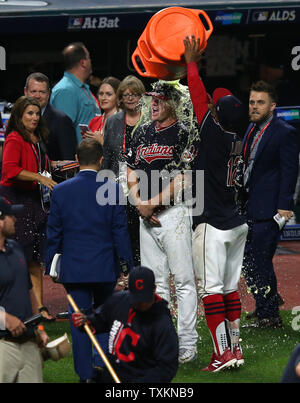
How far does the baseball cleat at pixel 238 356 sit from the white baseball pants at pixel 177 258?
0.32 meters

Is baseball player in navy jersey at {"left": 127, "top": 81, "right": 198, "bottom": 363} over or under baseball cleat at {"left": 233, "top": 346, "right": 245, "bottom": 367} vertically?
over

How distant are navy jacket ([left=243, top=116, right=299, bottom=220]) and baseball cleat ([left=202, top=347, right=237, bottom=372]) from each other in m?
1.77

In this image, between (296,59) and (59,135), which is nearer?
(59,135)

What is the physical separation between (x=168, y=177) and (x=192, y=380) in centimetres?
150

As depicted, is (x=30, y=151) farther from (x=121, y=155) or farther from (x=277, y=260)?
(x=277, y=260)

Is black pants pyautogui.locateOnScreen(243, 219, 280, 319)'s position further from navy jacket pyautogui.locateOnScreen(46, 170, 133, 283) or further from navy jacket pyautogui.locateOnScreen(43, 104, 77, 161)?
navy jacket pyautogui.locateOnScreen(46, 170, 133, 283)

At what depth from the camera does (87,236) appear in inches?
255

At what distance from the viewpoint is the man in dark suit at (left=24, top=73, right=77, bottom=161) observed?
29.0 feet

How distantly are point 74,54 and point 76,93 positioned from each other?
46 centimetres

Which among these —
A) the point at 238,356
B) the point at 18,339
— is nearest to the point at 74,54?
the point at 238,356

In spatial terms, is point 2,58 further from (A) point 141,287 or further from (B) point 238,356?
→ (A) point 141,287

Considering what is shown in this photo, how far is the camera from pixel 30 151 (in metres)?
8.30

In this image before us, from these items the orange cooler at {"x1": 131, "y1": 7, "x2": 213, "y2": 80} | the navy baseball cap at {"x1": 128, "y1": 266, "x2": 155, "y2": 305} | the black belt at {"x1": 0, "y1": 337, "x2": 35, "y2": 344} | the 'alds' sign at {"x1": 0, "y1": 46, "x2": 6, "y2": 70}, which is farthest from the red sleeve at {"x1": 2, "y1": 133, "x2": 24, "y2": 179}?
the 'alds' sign at {"x1": 0, "y1": 46, "x2": 6, "y2": 70}
